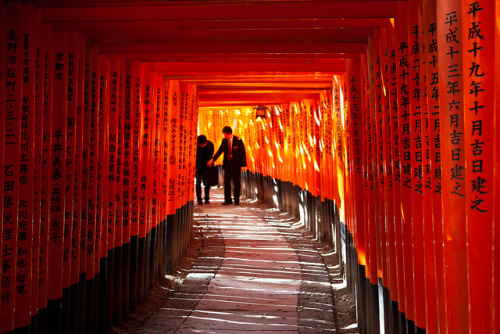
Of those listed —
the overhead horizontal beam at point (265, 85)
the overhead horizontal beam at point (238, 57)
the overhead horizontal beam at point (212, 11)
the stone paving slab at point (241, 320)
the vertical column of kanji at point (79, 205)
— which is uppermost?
the overhead horizontal beam at point (265, 85)

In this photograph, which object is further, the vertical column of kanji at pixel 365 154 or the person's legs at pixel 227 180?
the person's legs at pixel 227 180

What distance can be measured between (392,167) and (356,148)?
1.50m

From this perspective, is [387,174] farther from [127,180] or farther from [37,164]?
[127,180]

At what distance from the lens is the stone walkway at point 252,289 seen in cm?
493

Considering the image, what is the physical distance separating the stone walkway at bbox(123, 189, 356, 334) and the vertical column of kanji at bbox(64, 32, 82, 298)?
1300 mm

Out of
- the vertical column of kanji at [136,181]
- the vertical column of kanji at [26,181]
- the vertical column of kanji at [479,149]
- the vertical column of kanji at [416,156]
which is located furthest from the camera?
the vertical column of kanji at [136,181]

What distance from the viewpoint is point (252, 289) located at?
6090 millimetres

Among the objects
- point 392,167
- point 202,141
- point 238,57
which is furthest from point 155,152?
point 202,141

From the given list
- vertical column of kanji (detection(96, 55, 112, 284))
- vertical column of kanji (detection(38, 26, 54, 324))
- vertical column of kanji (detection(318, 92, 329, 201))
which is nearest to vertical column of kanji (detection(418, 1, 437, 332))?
vertical column of kanji (detection(38, 26, 54, 324))

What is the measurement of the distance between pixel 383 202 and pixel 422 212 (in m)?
0.93

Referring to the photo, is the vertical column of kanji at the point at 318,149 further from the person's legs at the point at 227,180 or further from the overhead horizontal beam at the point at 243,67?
the person's legs at the point at 227,180

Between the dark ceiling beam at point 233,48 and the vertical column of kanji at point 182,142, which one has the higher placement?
the dark ceiling beam at point 233,48

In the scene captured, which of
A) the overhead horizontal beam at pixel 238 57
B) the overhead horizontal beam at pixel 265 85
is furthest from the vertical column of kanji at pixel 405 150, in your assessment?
the overhead horizontal beam at pixel 265 85

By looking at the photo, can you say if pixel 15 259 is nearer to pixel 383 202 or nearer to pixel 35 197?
pixel 35 197
